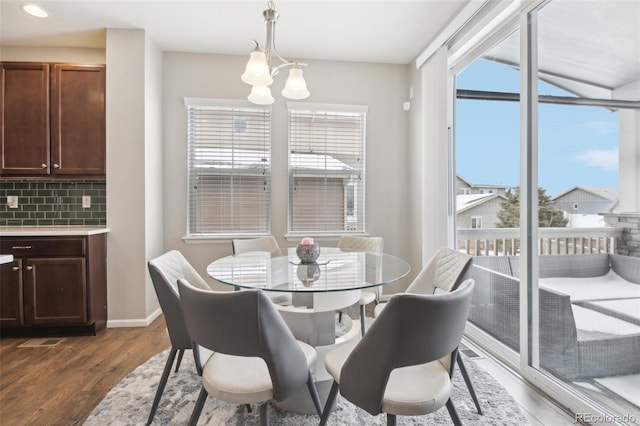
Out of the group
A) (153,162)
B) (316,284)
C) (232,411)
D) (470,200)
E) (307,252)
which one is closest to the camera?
(316,284)

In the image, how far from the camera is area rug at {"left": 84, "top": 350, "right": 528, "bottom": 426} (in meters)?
1.58

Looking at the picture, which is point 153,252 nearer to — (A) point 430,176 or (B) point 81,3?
(B) point 81,3

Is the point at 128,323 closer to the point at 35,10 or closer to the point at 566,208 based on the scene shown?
the point at 35,10

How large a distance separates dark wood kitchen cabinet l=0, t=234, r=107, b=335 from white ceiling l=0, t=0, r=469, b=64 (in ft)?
6.34

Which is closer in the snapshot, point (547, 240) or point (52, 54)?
point (547, 240)

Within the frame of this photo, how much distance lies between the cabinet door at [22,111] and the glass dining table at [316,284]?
2430mm

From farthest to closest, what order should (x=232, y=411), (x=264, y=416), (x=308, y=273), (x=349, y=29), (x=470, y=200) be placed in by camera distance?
(x=349, y=29) < (x=470, y=200) < (x=308, y=273) < (x=232, y=411) < (x=264, y=416)

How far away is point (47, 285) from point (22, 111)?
65.8 inches

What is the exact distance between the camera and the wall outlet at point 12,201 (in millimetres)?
3086

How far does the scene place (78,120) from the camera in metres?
2.91

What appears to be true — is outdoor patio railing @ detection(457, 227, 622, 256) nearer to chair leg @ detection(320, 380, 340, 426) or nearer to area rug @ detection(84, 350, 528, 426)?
area rug @ detection(84, 350, 528, 426)

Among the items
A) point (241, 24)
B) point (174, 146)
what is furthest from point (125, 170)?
point (241, 24)

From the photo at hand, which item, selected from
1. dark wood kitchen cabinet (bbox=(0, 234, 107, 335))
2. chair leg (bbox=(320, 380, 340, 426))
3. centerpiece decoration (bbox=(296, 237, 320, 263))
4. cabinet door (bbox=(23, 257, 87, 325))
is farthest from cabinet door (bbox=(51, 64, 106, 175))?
chair leg (bbox=(320, 380, 340, 426))

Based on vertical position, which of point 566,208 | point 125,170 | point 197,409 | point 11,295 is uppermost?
point 125,170
